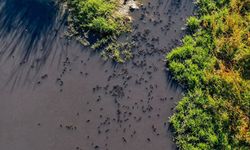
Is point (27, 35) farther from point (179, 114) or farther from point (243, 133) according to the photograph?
point (243, 133)

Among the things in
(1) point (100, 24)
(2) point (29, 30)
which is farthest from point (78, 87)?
(2) point (29, 30)

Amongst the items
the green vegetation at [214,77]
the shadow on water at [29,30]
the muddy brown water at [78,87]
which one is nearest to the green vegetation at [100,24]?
the muddy brown water at [78,87]

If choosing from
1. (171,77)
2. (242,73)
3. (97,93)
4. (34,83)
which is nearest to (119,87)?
(97,93)

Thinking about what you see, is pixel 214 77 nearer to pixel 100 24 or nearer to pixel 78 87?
pixel 100 24

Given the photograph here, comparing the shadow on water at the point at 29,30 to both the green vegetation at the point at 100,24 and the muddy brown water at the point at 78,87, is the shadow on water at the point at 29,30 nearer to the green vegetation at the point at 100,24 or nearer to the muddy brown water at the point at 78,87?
the muddy brown water at the point at 78,87

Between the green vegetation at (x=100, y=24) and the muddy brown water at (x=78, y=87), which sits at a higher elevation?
the green vegetation at (x=100, y=24)

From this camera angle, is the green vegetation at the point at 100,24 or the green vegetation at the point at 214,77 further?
the green vegetation at the point at 100,24
